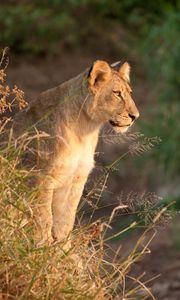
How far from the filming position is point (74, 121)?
709 centimetres

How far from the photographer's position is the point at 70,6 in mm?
17375

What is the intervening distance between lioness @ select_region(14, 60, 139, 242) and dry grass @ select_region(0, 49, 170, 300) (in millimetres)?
944

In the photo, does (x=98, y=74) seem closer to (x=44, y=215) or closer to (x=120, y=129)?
(x=120, y=129)

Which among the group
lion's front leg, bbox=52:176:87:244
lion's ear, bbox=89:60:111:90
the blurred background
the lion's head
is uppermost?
lion's ear, bbox=89:60:111:90

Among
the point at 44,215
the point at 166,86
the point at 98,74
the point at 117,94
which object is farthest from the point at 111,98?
the point at 166,86

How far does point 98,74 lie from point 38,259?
6.04 feet

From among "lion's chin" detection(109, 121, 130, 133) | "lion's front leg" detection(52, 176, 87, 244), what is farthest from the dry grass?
"lion's chin" detection(109, 121, 130, 133)

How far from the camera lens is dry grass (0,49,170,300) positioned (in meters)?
5.36

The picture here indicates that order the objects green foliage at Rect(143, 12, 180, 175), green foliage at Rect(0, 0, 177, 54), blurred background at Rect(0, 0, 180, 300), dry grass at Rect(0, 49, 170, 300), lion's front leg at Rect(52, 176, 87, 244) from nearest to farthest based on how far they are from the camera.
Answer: dry grass at Rect(0, 49, 170, 300), lion's front leg at Rect(52, 176, 87, 244), green foliage at Rect(143, 12, 180, 175), blurred background at Rect(0, 0, 180, 300), green foliage at Rect(0, 0, 177, 54)

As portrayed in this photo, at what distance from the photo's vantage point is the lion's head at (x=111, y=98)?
6.92 metres

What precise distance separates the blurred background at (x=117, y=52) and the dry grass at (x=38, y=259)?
7191mm

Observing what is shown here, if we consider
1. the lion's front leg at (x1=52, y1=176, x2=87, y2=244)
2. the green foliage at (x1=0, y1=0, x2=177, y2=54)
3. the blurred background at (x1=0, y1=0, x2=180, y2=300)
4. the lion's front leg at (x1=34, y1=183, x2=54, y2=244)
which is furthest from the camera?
the green foliage at (x1=0, y1=0, x2=177, y2=54)

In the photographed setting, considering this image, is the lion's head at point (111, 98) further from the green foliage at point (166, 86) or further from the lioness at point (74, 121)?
the green foliage at point (166, 86)

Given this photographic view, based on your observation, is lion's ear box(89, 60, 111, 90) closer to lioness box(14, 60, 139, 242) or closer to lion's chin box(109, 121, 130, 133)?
lioness box(14, 60, 139, 242)
